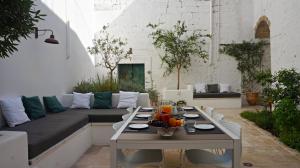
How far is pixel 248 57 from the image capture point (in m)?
10.5

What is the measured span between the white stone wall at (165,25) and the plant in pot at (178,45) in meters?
0.24

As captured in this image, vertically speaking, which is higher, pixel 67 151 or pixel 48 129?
pixel 48 129

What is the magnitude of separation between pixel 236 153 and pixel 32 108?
3543 millimetres

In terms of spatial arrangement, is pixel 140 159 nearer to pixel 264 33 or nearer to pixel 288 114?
pixel 288 114

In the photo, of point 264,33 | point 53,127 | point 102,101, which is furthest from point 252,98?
point 53,127

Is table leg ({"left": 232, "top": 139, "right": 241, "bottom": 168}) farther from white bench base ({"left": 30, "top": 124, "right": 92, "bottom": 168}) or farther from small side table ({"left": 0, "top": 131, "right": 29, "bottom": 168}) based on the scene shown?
white bench base ({"left": 30, "top": 124, "right": 92, "bottom": 168})

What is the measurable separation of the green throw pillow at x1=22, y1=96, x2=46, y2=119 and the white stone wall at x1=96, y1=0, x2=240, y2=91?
647cm

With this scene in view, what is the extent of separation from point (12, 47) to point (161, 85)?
28.5ft

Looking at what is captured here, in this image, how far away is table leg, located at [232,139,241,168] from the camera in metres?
2.17

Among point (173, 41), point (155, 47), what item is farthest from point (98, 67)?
point (173, 41)

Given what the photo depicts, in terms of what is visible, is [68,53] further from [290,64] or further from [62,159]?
[290,64]

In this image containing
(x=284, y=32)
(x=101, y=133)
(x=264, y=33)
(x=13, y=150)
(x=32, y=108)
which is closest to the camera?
(x=13, y=150)

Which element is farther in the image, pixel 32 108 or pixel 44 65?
pixel 44 65

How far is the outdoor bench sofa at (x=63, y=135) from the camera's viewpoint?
9.82 ft
